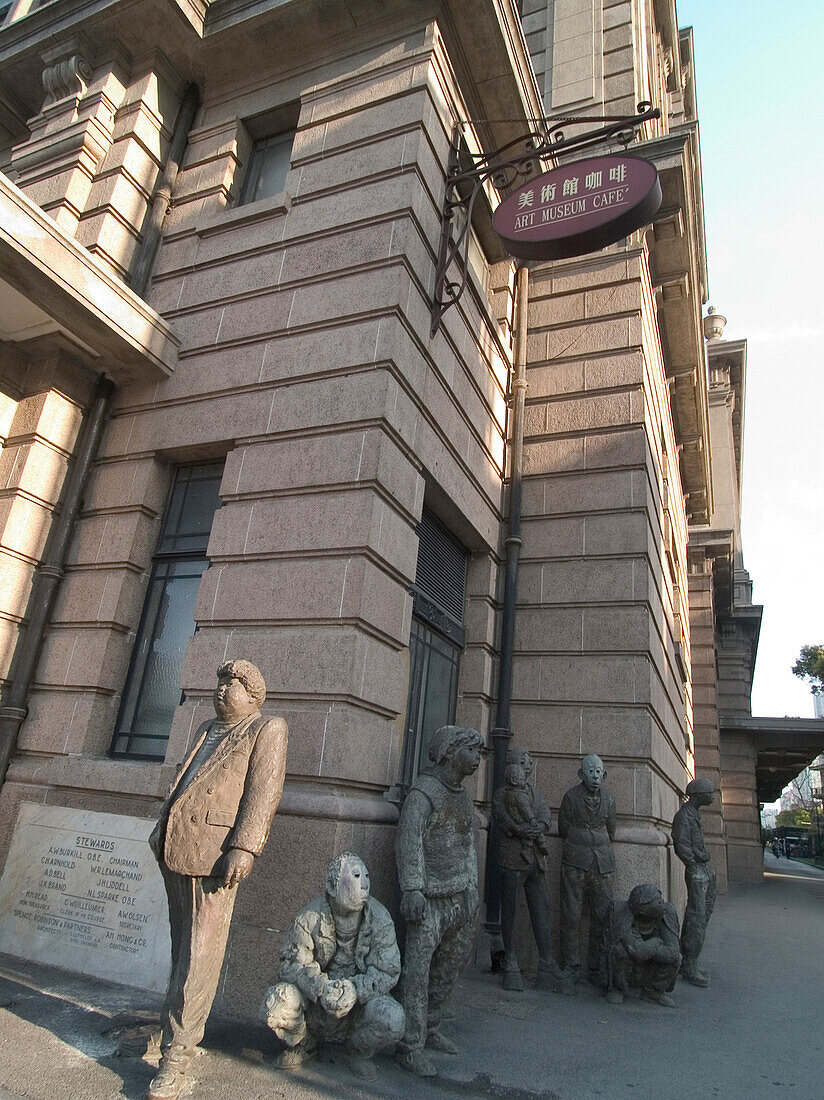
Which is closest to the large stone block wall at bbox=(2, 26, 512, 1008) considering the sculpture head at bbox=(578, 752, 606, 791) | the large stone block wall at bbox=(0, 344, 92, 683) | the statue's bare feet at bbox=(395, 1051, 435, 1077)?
the large stone block wall at bbox=(0, 344, 92, 683)

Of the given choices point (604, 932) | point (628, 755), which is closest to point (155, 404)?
point (628, 755)

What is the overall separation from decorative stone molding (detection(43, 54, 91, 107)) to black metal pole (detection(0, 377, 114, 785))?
4.49 metres

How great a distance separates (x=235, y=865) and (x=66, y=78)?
10.4 m

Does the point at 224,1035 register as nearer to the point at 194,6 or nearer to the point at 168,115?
the point at 168,115

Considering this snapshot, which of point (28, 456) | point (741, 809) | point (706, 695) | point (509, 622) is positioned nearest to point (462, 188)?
point (509, 622)

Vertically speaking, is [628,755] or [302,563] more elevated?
[302,563]

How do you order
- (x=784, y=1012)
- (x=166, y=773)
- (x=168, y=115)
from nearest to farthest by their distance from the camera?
(x=166, y=773) < (x=784, y=1012) < (x=168, y=115)

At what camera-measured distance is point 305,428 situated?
6957 mm

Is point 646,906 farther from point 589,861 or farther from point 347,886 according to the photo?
point 347,886

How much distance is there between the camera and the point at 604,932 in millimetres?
7328

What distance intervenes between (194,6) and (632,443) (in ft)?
26.1

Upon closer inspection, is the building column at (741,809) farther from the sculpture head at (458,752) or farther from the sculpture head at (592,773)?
the sculpture head at (458,752)

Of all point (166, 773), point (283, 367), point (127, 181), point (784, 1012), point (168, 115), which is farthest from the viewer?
point (168, 115)

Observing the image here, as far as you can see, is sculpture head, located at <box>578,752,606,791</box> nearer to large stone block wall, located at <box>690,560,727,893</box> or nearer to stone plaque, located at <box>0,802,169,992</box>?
stone plaque, located at <box>0,802,169,992</box>
